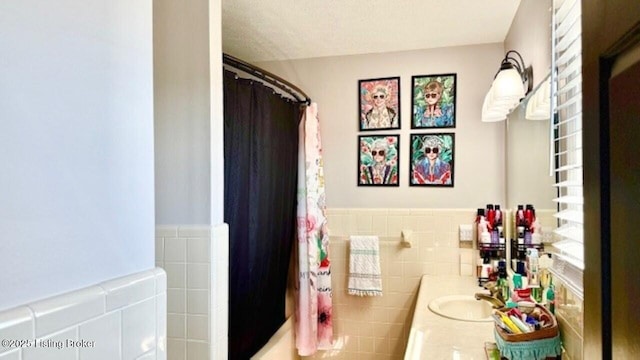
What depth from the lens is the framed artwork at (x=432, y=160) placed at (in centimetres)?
254

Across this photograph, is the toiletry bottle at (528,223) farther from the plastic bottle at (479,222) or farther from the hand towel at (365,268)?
the hand towel at (365,268)

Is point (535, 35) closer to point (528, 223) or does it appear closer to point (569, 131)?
point (569, 131)

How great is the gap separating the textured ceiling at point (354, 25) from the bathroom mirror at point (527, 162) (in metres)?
0.57

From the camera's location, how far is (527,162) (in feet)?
6.09

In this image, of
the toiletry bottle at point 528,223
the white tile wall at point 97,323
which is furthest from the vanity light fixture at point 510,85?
the white tile wall at point 97,323

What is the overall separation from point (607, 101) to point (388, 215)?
82.4 inches

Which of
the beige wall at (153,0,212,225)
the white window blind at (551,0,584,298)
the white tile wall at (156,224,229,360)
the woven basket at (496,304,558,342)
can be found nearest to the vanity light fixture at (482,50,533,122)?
the white window blind at (551,0,584,298)

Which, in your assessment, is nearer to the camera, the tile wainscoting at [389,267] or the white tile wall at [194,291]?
the white tile wall at [194,291]

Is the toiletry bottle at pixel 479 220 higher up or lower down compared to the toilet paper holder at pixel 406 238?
higher up

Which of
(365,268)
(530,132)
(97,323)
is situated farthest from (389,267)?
(97,323)

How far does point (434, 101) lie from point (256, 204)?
1.42 m

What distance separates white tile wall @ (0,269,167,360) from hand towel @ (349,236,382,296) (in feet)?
6.25

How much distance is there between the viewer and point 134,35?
737 millimetres

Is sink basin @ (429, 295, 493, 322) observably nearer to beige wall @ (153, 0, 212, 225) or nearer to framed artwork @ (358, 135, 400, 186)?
framed artwork @ (358, 135, 400, 186)
